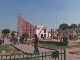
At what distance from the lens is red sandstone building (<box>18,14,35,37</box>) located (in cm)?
7294

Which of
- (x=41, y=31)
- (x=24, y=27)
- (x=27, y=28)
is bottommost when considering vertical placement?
(x=41, y=31)

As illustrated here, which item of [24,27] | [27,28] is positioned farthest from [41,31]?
[24,27]

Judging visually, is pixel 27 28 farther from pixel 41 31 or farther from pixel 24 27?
pixel 41 31

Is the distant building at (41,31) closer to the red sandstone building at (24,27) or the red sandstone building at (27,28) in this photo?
the red sandstone building at (27,28)

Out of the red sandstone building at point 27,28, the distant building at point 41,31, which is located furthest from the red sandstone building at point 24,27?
the distant building at point 41,31

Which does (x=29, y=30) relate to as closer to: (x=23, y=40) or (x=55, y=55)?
(x=23, y=40)

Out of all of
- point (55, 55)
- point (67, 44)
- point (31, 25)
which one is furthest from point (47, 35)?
point (55, 55)

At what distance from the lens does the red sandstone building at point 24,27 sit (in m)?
72.9

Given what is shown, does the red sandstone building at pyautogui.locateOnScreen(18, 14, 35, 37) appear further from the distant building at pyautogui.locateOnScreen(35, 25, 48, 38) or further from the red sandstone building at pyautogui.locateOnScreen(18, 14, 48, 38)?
the distant building at pyautogui.locateOnScreen(35, 25, 48, 38)

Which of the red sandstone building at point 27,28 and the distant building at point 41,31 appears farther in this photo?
the distant building at point 41,31

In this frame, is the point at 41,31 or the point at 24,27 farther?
the point at 41,31

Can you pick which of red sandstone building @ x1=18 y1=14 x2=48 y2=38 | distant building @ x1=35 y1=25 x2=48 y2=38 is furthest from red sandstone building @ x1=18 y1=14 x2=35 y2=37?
distant building @ x1=35 y1=25 x2=48 y2=38

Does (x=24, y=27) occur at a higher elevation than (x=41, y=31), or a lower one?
higher

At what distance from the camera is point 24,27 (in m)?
73.4
